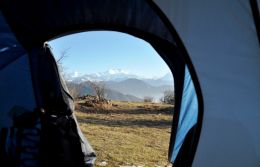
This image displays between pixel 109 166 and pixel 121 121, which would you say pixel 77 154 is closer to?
pixel 109 166

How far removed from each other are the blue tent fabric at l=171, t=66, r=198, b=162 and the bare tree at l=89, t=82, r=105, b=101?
8.70 meters

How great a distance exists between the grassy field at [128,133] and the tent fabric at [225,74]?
7.40 feet

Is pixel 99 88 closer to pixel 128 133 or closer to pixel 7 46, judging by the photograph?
pixel 128 133

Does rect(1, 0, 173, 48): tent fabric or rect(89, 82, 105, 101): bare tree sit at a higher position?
rect(1, 0, 173, 48): tent fabric

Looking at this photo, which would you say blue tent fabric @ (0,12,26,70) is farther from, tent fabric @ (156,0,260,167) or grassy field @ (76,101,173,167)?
tent fabric @ (156,0,260,167)

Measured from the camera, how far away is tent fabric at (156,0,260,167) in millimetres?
2303

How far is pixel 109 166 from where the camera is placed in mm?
4398

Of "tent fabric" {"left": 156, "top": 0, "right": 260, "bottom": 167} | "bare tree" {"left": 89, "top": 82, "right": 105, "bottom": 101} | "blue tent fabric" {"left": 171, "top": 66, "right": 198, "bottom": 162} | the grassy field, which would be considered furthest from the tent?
"bare tree" {"left": 89, "top": 82, "right": 105, "bottom": 101}

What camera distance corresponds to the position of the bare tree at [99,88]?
13.1 m

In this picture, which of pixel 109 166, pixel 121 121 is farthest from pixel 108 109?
pixel 109 166

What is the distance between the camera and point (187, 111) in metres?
3.99

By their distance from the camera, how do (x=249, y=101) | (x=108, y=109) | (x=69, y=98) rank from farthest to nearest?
(x=108, y=109) < (x=69, y=98) < (x=249, y=101)

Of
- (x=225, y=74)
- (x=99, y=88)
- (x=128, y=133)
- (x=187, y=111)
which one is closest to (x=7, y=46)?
(x=187, y=111)

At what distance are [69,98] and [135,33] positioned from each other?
915mm
